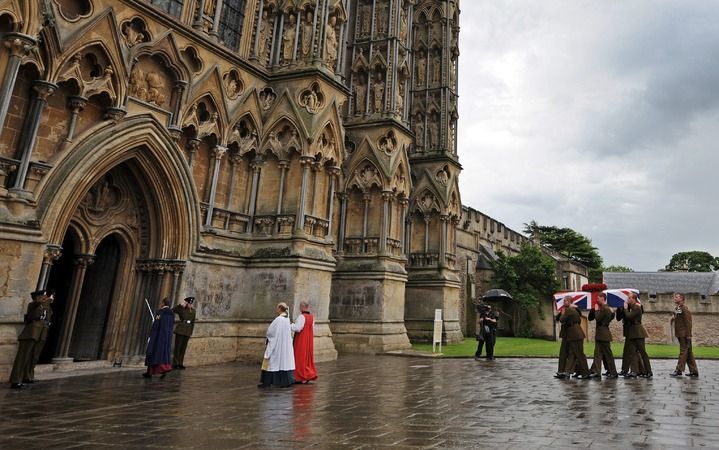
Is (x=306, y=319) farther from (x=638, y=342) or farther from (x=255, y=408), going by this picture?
(x=638, y=342)

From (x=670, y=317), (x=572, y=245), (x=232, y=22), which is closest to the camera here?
(x=232, y=22)

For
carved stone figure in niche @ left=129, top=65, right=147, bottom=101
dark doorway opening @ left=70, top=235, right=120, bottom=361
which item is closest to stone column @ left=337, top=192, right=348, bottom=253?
dark doorway opening @ left=70, top=235, right=120, bottom=361

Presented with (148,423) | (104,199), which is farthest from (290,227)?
(148,423)

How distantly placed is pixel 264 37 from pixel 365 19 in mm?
8177

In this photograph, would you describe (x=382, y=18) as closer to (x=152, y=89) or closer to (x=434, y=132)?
(x=434, y=132)

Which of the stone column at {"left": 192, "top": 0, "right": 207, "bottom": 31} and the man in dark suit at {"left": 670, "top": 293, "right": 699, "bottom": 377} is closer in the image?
the man in dark suit at {"left": 670, "top": 293, "right": 699, "bottom": 377}

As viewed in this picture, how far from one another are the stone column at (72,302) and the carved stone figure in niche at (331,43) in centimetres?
977

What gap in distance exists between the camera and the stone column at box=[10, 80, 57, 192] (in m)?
10.0

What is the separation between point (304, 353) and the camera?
10398mm

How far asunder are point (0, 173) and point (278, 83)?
8.57 metres

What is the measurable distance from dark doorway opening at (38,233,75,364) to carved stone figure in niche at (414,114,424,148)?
1739cm

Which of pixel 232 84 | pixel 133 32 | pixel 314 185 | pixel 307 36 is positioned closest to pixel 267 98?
pixel 232 84

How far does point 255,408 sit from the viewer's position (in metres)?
7.25

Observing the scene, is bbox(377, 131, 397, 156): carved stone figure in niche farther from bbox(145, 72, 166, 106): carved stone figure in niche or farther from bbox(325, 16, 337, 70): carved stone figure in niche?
bbox(145, 72, 166, 106): carved stone figure in niche
